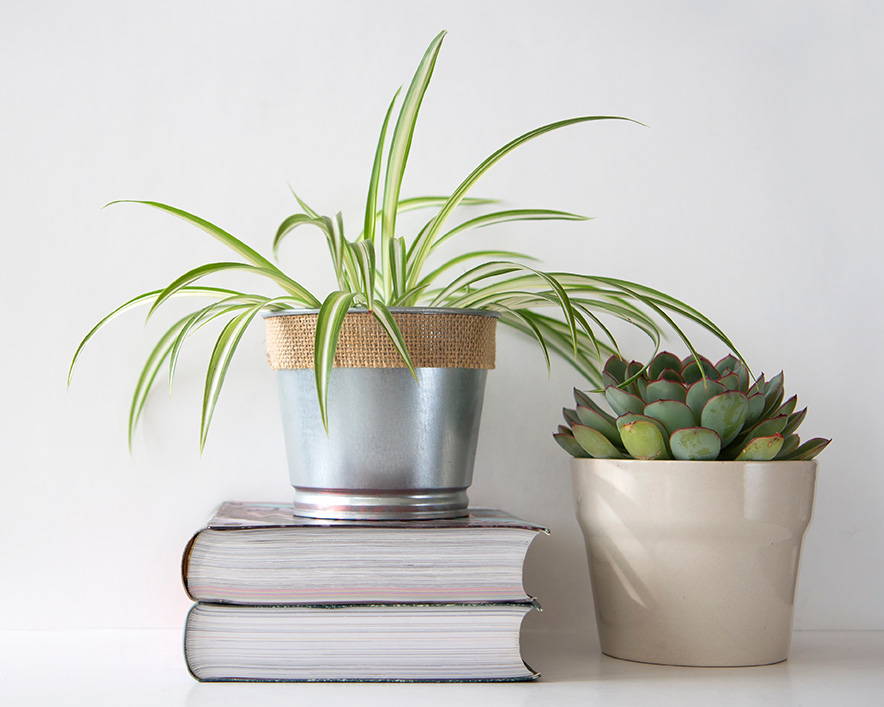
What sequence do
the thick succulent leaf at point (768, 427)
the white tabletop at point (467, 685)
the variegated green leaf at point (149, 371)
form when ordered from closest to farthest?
the white tabletop at point (467, 685) < the thick succulent leaf at point (768, 427) < the variegated green leaf at point (149, 371)

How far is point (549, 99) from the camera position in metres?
1.00

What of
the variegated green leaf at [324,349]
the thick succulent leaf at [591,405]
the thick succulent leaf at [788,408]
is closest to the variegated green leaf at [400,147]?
the variegated green leaf at [324,349]

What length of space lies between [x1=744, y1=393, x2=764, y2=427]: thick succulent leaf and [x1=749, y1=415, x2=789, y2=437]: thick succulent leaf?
0.01 m

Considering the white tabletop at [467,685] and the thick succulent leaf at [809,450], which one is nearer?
the white tabletop at [467,685]

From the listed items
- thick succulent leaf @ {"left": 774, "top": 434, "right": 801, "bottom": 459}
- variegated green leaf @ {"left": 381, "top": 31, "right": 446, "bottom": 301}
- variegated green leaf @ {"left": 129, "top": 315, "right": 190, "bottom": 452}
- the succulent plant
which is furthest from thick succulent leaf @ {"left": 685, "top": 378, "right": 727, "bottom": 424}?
variegated green leaf @ {"left": 129, "top": 315, "right": 190, "bottom": 452}

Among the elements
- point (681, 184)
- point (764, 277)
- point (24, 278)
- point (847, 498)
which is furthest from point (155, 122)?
point (847, 498)

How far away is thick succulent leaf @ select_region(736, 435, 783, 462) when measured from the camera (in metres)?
0.73

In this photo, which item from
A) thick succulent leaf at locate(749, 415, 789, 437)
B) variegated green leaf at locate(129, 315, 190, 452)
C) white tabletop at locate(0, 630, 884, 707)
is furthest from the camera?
variegated green leaf at locate(129, 315, 190, 452)

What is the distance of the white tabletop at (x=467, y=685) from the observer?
647mm

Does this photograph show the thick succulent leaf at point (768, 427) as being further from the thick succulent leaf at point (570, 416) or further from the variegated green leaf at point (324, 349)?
the variegated green leaf at point (324, 349)

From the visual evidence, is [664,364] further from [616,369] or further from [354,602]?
[354,602]

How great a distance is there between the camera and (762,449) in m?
0.73

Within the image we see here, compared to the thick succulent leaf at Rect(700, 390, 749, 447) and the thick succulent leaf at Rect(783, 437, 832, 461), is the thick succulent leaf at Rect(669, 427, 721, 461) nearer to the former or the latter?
the thick succulent leaf at Rect(700, 390, 749, 447)

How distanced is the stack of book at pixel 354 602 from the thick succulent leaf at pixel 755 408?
0.25 metres
